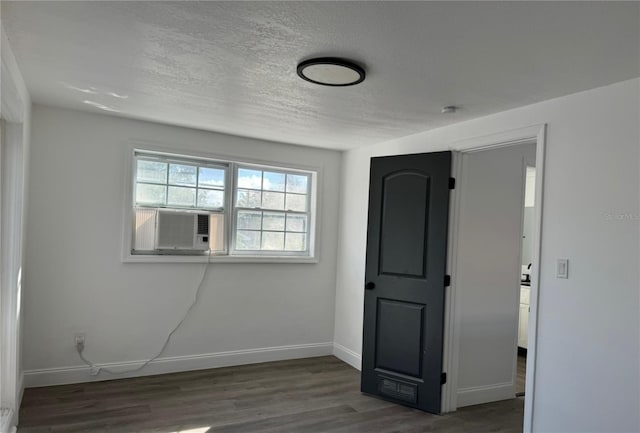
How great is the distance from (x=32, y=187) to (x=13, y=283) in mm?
1137

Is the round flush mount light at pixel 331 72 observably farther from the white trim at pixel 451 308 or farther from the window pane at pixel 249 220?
the window pane at pixel 249 220

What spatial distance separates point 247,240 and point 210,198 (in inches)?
Answer: 23.1

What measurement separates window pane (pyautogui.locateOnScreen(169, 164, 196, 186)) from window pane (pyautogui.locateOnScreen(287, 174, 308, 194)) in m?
1.04

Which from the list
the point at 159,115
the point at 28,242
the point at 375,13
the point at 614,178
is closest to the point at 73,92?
the point at 159,115

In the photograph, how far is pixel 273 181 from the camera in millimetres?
4777

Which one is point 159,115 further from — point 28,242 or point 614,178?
point 614,178

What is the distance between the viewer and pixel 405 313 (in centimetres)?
371

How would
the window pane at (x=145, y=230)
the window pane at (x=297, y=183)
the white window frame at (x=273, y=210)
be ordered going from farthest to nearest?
the window pane at (x=297, y=183), the white window frame at (x=273, y=210), the window pane at (x=145, y=230)

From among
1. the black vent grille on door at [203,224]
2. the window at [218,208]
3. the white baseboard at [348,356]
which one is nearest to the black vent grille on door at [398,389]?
the white baseboard at [348,356]

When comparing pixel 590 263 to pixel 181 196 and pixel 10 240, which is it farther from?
pixel 10 240

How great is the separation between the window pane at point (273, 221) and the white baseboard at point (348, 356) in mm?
1461

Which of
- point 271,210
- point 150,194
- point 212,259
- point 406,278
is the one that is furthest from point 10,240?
point 406,278

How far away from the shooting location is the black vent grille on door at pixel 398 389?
11.8 ft

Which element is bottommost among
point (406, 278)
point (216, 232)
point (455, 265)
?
point (406, 278)
